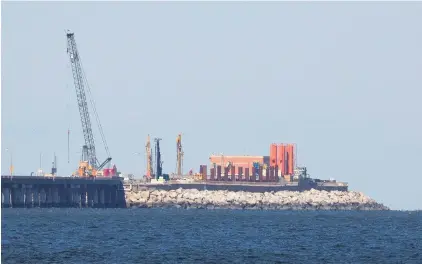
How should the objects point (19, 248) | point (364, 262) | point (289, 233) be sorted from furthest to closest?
point (289, 233), point (19, 248), point (364, 262)

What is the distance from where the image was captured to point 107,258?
265 ft

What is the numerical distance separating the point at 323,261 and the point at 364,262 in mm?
2760

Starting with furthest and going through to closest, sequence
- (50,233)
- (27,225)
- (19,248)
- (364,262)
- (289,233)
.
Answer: (27,225) → (289,233) → (50,233) → (19,248) → (364,262)

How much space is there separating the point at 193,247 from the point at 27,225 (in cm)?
4821

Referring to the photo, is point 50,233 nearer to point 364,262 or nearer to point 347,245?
point 347,245

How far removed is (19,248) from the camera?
299ft

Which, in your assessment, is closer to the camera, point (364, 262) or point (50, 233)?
point (364, 262)

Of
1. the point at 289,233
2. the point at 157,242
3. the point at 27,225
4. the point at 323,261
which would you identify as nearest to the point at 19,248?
the point at 157,242

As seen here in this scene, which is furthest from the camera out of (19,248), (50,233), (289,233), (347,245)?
(289,233)

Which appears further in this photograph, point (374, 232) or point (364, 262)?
point (374, 232)

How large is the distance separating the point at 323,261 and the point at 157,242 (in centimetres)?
2592

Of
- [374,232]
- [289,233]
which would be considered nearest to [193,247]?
[289,233]

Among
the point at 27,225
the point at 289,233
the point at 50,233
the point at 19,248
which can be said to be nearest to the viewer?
the point at 19,248

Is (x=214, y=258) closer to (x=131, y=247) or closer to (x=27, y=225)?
(x=131, y=247)
